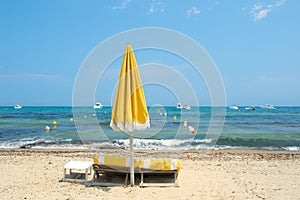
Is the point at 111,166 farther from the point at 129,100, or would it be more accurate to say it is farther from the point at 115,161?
the point at 129,100

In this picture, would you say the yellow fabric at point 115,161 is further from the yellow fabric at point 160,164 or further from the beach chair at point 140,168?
the yellow fabric at point 160,164

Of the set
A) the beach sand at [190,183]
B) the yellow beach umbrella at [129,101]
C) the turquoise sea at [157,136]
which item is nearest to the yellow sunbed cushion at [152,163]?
the beach sand at [190,183]

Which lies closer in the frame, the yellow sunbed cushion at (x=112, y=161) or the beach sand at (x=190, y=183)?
the beach sand at (x=190, y=183)

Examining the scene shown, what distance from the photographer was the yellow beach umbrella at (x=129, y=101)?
16.3 ft

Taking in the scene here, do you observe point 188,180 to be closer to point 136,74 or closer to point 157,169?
point 157,169

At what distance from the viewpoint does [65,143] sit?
14250mm

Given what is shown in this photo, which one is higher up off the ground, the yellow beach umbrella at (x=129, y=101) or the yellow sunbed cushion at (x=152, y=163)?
the yellow beach umbrella at (x=129, y=101)

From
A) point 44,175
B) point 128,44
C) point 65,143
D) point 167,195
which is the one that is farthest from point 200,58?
point 65,143

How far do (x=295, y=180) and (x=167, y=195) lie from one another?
3365mm

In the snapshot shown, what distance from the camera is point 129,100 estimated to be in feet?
16.3

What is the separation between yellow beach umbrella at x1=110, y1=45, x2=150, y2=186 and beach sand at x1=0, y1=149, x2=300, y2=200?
138cm

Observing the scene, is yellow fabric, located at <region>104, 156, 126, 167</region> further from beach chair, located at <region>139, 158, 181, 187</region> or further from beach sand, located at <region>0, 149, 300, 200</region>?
beach sand, located at <region>0, 149, 300, 200</region>

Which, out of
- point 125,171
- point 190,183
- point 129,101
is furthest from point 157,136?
point 129,101

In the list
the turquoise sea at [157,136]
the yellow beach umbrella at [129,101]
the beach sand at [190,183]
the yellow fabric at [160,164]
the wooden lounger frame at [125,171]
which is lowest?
the turquoise sea at [157,136]
